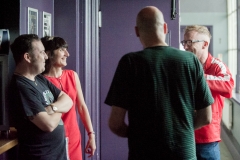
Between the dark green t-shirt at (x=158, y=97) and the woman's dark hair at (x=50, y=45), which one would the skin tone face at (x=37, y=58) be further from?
the dark green t-shirt at (x=158, y=97)

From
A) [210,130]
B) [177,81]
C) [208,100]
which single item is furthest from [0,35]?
[210,130]

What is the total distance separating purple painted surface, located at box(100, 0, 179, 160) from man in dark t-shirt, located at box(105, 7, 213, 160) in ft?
6.18

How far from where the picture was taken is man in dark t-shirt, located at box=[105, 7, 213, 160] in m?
1.41

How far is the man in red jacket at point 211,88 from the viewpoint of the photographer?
209 cm

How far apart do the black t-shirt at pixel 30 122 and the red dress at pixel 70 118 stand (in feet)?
1.06

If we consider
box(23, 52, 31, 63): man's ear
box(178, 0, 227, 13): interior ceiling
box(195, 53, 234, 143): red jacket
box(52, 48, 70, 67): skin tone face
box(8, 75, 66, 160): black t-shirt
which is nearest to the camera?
box(8, 75, 66, 160): black t-shirt

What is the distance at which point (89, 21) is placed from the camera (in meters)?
3.03

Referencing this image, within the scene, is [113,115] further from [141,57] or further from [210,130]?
[210,130]

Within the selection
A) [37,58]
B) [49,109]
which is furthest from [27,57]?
[49,109]

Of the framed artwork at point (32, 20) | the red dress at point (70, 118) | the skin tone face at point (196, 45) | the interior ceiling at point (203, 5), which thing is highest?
the interior ceiling at point (203, 5)

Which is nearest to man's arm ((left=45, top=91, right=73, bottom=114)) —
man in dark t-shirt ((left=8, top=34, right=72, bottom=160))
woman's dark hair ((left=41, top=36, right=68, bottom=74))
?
Answer: man in dark t-shirt ((left=8, top=34, right=72, bottom=160))

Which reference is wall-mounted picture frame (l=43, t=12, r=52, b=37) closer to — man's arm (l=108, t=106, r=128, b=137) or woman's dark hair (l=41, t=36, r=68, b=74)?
woman's dark hair (l=41, t=36, r=68, b=74)

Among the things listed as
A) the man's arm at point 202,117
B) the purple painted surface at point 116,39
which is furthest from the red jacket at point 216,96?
the purple painted surface at point 116,39

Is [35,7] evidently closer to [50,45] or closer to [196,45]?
[50,45]
